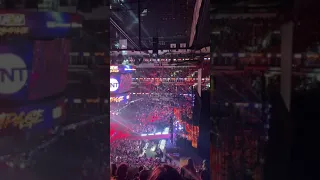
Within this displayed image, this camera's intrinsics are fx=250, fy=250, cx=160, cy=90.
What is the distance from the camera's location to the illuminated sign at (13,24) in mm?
2232

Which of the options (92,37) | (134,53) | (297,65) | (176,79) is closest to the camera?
(297,65)

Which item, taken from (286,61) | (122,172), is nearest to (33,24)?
(286,61)

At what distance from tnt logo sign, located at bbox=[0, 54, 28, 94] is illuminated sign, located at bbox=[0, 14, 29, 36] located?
0.24 m

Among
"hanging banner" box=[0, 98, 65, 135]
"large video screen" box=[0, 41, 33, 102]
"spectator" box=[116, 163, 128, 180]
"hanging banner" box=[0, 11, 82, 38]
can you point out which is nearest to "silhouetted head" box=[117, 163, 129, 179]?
"spectator" box=[116, 163, 128, 180]

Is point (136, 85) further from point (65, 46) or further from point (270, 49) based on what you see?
point (270, 49)

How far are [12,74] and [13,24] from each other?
17.6 inches

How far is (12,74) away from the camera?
7.31 feet

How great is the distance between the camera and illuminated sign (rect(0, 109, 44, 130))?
2.23 metres

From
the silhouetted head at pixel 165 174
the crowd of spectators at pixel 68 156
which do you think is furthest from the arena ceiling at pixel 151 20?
the silhouetted head at pixel 165 174

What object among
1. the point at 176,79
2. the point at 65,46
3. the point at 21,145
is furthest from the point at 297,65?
the point at 176,79

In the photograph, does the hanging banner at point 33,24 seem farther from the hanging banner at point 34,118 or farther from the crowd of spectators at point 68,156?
the crowd of spectators at point 68,156

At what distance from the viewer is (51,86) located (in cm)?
225

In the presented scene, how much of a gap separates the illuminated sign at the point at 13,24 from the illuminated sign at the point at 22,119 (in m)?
0.73

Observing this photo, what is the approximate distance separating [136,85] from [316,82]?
21.2 ft
